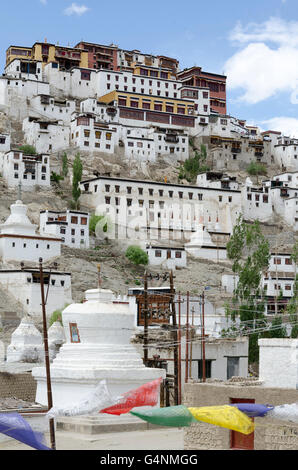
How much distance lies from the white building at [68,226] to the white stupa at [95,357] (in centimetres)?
4856

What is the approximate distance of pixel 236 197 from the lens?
95500 millimetres

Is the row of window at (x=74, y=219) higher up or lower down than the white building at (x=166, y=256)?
higher up

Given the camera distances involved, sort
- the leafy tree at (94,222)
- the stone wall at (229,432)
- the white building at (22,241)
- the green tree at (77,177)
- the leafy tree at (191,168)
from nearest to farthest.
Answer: the stone wall at (229,432) → the white building at (22,241) → the leafy tree at (94,222) → the green tree at (77,177) → the leafy tree at (191,168)

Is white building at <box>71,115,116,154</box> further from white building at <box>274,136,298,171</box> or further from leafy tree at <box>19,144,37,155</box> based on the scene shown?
white building at <box>274,136,298,171</box>

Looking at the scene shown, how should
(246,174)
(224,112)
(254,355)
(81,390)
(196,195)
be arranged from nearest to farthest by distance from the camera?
(81,390), (254,355), (196,195), (246,174), (224,112)

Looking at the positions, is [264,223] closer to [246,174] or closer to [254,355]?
[246,174]

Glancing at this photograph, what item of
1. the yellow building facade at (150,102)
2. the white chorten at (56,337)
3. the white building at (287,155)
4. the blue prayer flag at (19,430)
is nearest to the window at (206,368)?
the white chorten at (56,337)

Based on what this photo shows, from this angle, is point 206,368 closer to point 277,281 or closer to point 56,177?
point 277,281

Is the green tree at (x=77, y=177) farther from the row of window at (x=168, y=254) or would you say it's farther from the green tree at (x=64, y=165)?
the row of window at (x=168, y=254)

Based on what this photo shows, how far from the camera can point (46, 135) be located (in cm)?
9506

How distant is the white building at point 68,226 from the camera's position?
7669 cm

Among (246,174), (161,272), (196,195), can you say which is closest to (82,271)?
(161,272)

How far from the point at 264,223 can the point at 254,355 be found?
171 ft

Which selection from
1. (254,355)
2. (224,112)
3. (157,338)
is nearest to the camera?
(157,338)
